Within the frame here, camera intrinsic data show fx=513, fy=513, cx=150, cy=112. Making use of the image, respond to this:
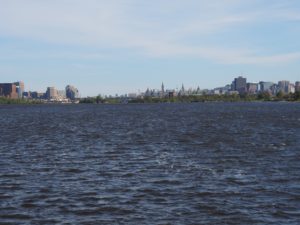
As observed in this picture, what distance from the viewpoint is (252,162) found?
4019 cm

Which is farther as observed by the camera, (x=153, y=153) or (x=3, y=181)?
(x=153, y=153)

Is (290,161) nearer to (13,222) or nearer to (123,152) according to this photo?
(123,152)

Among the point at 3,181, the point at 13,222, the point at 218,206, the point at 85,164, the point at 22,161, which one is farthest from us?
the point at 22,161

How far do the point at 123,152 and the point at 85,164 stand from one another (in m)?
8.48

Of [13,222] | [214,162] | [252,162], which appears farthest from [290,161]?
[13,222]

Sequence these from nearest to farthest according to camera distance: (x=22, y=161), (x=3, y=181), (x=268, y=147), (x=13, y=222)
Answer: (x=13, y=222)
(x=3, y=181)
(x=22, y=161)
(x=268, y=147)

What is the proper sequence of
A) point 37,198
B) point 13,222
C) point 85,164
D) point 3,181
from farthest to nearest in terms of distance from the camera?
1. point 85,164
2. point 3,181
3. point 37,198
4. point 13,222

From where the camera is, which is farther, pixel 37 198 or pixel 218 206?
pixel 37 198

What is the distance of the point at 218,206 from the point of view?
25.5 meters

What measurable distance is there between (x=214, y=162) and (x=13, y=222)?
20.4 metres

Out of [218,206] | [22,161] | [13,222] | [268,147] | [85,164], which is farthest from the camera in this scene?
[268,147]

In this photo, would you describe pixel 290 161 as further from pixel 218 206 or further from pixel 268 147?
pixel 218 206

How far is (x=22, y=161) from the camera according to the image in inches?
1660

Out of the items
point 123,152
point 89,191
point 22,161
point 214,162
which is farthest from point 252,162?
point 22,161
